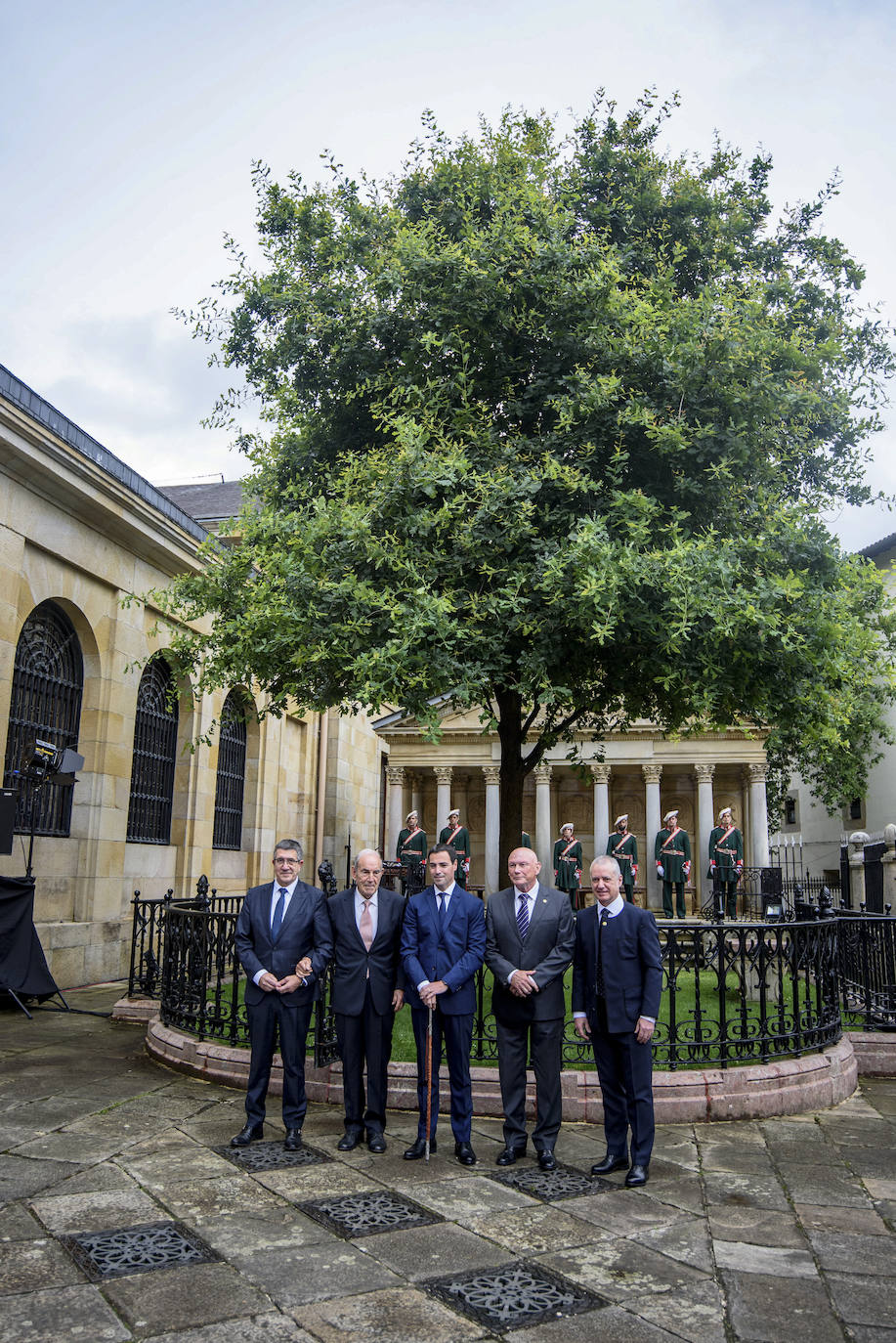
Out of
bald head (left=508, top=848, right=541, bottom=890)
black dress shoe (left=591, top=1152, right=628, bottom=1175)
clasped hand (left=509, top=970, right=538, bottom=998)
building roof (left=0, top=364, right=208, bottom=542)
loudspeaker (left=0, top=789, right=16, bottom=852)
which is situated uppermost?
building roof (left=0, top=364, right=208, bottom=542)

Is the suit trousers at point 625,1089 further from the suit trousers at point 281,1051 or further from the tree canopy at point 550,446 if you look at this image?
the tree canopy at point 550,446

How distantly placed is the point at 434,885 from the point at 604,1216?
7.28 feet

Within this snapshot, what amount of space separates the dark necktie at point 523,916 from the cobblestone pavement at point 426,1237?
4.59ft

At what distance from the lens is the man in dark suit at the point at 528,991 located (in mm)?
6184

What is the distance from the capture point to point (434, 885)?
21.7ft

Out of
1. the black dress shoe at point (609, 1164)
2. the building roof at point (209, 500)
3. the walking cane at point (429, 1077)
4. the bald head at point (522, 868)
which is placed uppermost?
the building roof at point (209, 500)

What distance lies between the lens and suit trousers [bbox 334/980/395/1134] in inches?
254

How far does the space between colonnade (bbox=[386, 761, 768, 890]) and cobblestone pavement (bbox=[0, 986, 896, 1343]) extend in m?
23.7

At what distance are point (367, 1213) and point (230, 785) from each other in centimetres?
1564

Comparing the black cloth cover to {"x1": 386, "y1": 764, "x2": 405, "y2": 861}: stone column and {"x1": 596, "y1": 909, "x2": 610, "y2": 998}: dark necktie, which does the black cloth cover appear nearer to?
{"x1": 596, "y1": 909, "x2": 610, "y2": 998}: dark necktie

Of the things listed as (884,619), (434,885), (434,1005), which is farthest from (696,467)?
(434,1005)

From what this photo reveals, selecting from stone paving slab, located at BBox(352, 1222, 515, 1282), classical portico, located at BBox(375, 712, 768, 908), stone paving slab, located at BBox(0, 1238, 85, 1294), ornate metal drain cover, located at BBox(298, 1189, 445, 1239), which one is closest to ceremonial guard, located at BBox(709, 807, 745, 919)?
classical portico, located at BBox(375, 712, 768, 908)

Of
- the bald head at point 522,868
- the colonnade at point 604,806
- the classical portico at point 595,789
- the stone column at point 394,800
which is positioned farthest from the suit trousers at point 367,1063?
the stone column at point 394,800

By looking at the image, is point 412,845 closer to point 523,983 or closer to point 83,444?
point 83,444
